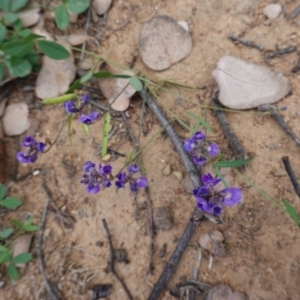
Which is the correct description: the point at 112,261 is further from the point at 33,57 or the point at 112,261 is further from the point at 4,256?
the point at 33,57

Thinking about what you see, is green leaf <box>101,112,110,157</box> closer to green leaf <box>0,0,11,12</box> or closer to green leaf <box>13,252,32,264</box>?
green leaf <box>13,252,32,264</box>

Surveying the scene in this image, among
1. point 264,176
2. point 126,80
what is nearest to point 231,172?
point 264,176

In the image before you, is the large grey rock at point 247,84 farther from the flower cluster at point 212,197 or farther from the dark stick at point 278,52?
the flower cluster at point 212,197

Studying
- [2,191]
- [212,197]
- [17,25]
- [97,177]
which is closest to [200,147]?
[212,197]

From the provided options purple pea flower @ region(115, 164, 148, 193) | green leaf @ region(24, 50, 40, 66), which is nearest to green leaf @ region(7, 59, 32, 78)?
green leaf @ region(24, 50, 40, 66)

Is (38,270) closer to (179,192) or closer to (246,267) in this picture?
(179,192)

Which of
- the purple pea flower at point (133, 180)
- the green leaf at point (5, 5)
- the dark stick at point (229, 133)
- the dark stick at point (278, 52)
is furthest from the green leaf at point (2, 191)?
the dark stick at point (278, 52)
